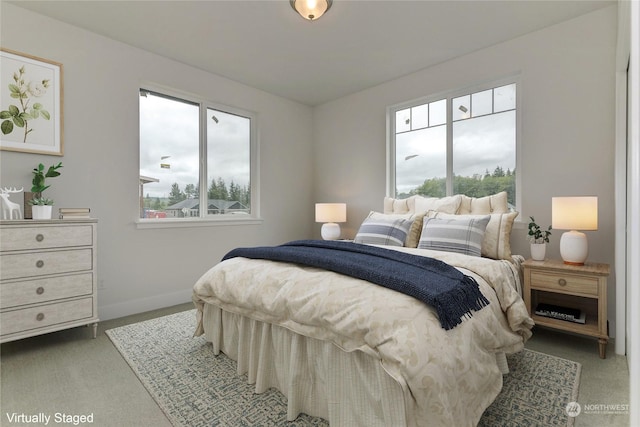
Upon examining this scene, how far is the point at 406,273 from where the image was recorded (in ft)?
5.33

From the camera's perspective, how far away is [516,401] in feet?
5.60

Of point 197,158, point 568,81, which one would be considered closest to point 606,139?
point 568,81

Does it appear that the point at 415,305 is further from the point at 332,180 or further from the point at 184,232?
the point at 332,180

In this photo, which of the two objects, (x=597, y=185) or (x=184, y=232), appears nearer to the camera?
(x=597, y=185)

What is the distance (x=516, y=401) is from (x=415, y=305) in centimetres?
92

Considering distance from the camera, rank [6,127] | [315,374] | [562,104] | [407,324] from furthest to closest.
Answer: [562,104], [6,127], [315,374], [407,324]

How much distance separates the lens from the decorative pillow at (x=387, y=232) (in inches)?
118

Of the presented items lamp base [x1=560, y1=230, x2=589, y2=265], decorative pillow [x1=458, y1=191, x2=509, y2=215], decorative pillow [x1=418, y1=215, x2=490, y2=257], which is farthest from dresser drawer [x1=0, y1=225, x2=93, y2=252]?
lamp base [x1=560, y1=230, x2=589, y2=265]

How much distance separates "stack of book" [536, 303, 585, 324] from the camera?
234cm

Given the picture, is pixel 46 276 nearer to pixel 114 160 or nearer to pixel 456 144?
pixel 114 160

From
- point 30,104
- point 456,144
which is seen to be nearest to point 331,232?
point 456,144

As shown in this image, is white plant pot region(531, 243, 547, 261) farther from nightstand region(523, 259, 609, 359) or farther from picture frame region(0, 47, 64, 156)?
picture frame region(0, 47, 64, 156)

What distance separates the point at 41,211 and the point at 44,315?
0.77 meters

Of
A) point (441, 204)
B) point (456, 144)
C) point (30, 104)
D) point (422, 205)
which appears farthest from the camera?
point (456, 144)
